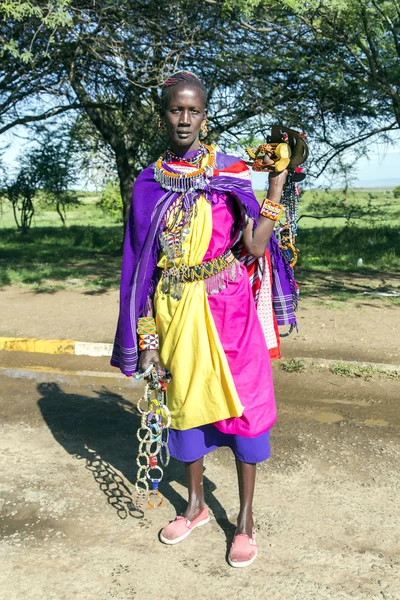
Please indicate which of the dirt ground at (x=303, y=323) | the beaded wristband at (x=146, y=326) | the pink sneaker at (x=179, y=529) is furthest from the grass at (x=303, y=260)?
the beaded wristband at (x=146, y=326)

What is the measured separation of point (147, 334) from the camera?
3.21 m

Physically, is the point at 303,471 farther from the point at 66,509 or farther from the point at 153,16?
the point at 153,16

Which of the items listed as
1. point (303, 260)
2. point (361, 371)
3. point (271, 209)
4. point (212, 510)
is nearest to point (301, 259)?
point (303, 260)

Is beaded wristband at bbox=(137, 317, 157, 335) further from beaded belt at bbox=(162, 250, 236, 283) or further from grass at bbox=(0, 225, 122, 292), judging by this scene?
grass at bbox=(0, 225, 122, 292)

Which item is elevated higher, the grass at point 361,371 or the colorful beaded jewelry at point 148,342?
the colorful beaded jewelry at point 148,342

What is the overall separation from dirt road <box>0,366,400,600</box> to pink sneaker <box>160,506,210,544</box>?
0.04 meters

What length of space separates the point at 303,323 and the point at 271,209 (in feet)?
15.5

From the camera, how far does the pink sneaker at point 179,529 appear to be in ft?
10.7

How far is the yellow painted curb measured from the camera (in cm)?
682

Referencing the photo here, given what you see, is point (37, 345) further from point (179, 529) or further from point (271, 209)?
point (271, 209)

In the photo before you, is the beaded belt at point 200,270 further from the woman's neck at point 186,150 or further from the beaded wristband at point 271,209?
the woman's neck at point 186,150

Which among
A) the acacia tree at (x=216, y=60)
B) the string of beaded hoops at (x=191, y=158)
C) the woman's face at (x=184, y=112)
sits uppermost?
the acacia tree at (x=216, y=60)

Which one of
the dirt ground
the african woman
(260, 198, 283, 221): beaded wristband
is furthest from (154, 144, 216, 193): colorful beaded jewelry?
the dirt ground

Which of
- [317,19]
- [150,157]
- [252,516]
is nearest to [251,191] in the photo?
[252,516]
